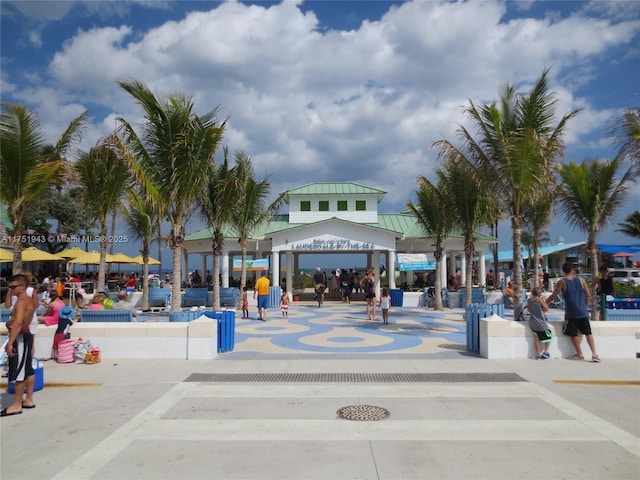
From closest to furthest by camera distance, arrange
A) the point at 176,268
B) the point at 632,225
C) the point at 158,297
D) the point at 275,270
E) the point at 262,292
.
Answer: the point at 176,268
the point at 262,292
the point at 158,297
the point at 275,270
the point at 632,225

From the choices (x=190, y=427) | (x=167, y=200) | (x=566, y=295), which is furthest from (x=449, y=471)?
(x=167, y=200)

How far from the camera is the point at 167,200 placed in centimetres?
1223

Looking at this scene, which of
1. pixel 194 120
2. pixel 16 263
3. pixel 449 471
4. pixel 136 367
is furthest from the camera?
pixel 194 120

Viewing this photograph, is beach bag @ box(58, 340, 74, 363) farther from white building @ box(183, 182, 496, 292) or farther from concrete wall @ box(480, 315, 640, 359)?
white building @ box(183, 182, 496, 292)

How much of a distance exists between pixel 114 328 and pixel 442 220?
13.8 meters

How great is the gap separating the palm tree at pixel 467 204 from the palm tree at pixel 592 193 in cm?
329

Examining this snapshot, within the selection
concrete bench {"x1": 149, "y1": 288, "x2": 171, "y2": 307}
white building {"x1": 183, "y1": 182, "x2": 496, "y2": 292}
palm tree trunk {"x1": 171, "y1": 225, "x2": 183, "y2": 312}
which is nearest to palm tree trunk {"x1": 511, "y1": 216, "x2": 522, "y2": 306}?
palm tree trunk {"x1": 171, "y1": 225, "x2": 183, "y2": 312}

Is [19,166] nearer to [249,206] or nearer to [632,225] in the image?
[249,206]

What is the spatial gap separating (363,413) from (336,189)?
24.2 metres

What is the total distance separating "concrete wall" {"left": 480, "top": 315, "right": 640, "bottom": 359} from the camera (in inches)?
359

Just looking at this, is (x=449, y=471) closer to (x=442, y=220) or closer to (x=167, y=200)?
(x=167, y=200)

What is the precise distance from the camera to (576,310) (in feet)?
28.8

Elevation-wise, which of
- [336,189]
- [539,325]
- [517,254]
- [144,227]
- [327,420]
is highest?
[336,189]

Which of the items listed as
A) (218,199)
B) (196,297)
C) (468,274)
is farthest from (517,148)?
(196,297)
